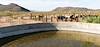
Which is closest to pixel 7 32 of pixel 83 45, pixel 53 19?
pixel 83 45

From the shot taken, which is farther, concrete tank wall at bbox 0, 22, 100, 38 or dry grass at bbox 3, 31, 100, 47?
concrete tank wall at bbox 0, 22, 100, 38

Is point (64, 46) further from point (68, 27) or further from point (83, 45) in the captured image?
point (68, 27)

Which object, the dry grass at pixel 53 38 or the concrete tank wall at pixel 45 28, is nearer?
the dry grass at pixel 53 38

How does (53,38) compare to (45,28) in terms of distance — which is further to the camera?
(45,28)

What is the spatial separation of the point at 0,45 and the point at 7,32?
5.26m

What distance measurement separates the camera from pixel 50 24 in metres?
31.8

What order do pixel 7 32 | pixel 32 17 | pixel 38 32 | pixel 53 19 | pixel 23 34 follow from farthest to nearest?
1. pixel 32 17
2. pixel 53 19
3. pixel 38 32
4. pixel 23 34
5. pixel 7 32

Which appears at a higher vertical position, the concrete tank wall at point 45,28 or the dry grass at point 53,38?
the concrete tank wall at point 45,28

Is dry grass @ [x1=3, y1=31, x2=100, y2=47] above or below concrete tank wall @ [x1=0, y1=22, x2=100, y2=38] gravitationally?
below

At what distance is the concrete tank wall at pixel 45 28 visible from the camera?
25.7 metres

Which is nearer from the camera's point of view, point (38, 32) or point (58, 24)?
point (38, 32)

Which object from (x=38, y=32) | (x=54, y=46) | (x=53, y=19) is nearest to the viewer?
(x=54, y=46)

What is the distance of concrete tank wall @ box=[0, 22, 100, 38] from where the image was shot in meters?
25.7

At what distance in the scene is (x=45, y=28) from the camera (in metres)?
31.3
